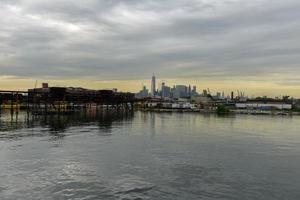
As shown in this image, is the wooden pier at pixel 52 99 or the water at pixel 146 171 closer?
the water at pixel 146 171

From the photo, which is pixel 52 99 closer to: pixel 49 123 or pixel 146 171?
pixel 49 123

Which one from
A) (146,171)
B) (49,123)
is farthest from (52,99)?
(146,171)

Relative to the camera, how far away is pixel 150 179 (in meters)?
25.4

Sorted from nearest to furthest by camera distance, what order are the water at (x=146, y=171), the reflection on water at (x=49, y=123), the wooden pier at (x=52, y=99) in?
the water at (x=146, y=171)
the reflection on water at (x=49, y=123)
the wooden pier at (x=52, y=99)

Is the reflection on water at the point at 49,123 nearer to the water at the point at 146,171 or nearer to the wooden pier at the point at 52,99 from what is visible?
the water at the point at 146,171

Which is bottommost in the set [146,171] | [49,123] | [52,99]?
[146,171]

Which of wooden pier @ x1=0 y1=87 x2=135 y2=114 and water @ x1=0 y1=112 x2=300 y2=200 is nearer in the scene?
water @ x1=0 y1=112 x2=300 y2=200

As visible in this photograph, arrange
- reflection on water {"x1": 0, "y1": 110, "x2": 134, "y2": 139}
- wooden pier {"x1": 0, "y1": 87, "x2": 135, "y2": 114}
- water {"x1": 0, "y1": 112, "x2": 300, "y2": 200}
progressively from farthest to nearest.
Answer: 1. wooden pier {"x1": 0, "y1": 87, "x2": 135, "y2": 114}
2. reflection on water {"x1": 0, "y1": 110, "x2": 134, "y2": 139}
3. water {"x1": 0, "y1": 112, "x2": 300, "y2": 200}

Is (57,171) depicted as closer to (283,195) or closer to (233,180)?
(233,180)

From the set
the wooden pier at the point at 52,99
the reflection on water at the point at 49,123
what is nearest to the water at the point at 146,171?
the reflection on water at the point at 49,123

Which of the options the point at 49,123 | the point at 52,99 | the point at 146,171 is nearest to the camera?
the point at 146,171

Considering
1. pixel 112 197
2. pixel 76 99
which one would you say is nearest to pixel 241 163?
pixel 112 197

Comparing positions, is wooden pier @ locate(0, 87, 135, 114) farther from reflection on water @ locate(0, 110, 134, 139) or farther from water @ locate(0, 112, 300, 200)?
water @ locate(0, 112, 300, 200)

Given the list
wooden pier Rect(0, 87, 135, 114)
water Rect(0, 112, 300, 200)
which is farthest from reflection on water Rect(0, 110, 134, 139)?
wooden pier Rect(0, 87, 135, 114)
